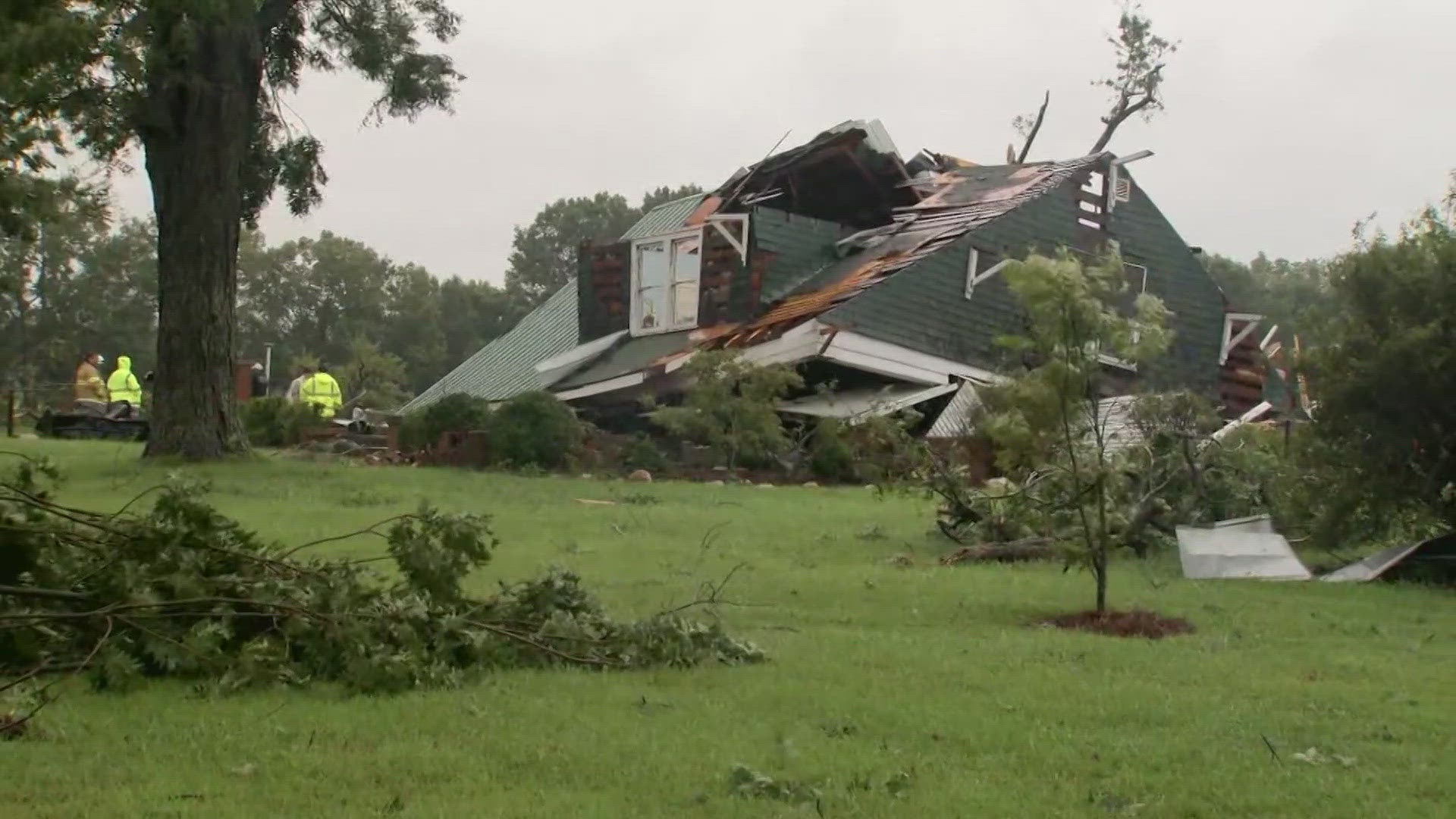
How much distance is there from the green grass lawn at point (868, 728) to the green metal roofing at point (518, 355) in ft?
84.4

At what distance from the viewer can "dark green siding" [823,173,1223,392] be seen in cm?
2831

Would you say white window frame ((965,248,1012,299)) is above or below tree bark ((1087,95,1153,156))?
below

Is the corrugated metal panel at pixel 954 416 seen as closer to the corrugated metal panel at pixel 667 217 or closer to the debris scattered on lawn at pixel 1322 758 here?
the corrugated metal panel at pixel 667 217

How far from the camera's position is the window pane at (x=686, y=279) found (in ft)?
101

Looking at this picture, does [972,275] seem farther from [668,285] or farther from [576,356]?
[576,356]

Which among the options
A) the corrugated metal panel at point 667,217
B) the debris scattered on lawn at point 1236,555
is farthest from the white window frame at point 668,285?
the debris scattered on lawn at point 1236,555

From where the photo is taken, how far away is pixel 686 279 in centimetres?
3119

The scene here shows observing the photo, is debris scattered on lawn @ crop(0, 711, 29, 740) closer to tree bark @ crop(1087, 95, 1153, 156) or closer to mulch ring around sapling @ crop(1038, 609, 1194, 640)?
mulch ring around sapling @ crop(1038, 609, 1194, 640)

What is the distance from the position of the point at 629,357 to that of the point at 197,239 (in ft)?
39.9

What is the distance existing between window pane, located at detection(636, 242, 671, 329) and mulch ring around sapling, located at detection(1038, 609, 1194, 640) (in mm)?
22203

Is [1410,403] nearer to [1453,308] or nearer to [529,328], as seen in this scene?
[1453,308]

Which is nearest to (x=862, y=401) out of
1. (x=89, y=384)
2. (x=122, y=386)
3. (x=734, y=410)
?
(x=734, y=410)

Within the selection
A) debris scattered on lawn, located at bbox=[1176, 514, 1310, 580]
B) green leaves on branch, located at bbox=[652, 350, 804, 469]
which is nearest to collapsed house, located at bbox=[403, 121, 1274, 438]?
green leaves on branch, located at bbox=[652, 350, 804, 469]

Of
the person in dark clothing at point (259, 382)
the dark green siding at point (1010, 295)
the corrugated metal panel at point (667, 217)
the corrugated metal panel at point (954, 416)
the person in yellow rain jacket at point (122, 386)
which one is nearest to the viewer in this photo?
the corrugated metal panel at point (954, 416)
